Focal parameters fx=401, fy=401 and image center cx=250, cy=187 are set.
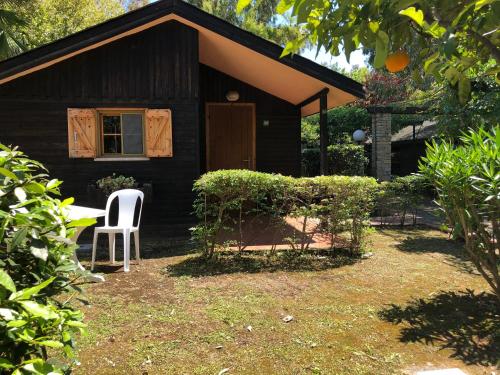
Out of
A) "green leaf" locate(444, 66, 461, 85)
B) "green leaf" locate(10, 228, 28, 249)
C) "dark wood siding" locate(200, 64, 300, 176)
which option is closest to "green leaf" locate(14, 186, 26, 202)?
"green leaf" locate(10, 228, 28, 249)

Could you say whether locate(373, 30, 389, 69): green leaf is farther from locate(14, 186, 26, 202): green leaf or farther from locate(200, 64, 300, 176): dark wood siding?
locate(200, 64, 300, 176): dark wood siding

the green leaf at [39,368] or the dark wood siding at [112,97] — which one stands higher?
the dark wood siding at [112,97]

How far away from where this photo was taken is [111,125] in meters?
7.58

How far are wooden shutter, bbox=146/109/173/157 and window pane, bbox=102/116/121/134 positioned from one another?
708 millimetres

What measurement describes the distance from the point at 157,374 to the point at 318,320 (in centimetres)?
149

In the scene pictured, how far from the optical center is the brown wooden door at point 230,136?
9852 mm

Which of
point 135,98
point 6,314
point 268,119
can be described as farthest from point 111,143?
point 6,314

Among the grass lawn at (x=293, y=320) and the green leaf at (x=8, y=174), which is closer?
the green leaf at (x=8, y=174)

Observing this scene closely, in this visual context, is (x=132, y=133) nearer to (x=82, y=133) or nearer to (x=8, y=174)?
(x=82, y=133)

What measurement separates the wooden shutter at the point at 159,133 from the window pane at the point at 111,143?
68 centimetres

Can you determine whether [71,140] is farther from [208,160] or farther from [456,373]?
[456,373]

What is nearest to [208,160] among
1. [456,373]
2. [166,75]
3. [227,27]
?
[166,75]

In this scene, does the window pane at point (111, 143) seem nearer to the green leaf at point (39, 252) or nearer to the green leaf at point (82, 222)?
the green leaf at point (82, 222)

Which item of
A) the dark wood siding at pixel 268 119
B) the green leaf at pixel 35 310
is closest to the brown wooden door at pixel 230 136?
the dark wood siding at pixel 268 119
